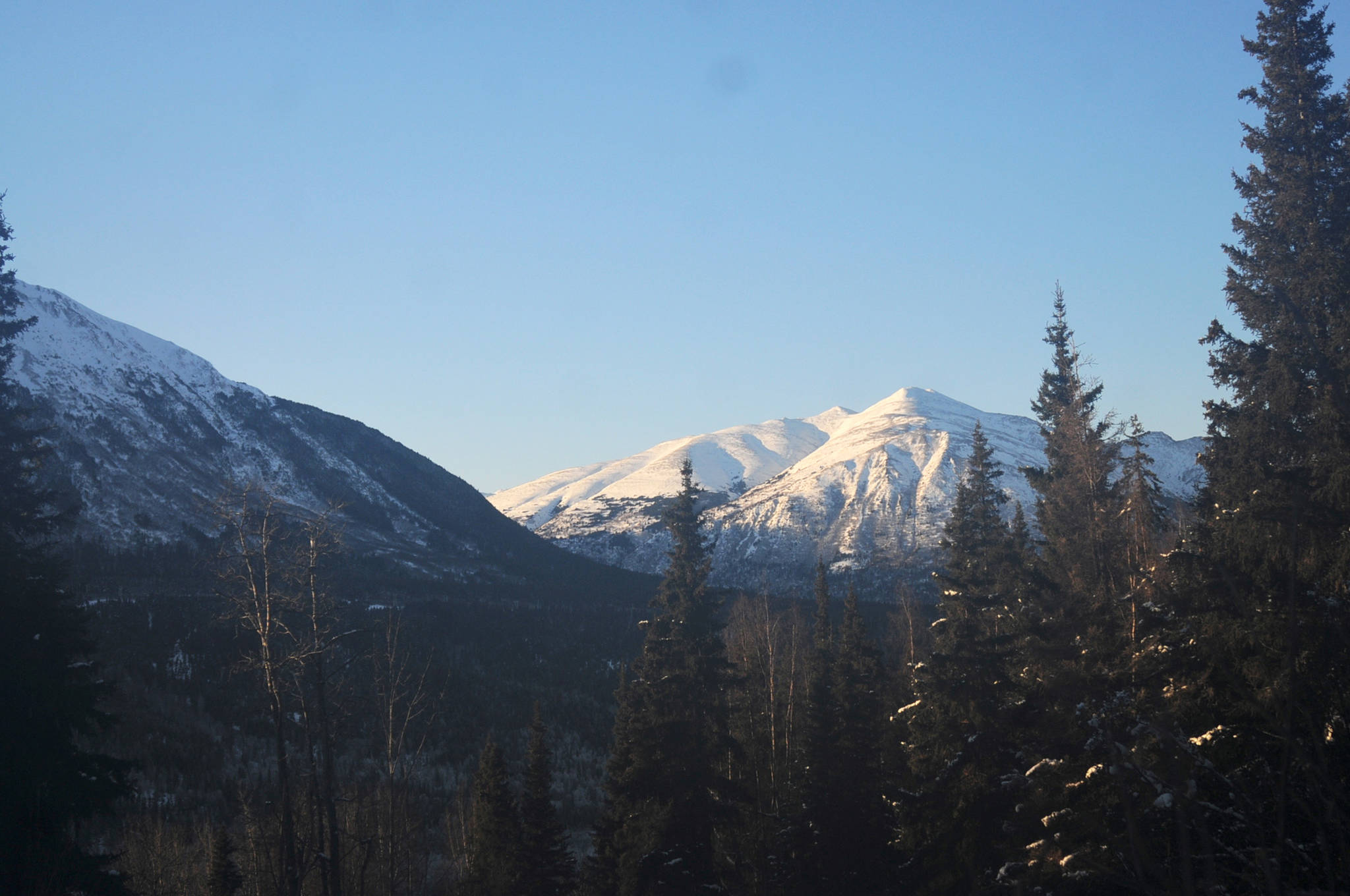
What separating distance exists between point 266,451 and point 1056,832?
534ft

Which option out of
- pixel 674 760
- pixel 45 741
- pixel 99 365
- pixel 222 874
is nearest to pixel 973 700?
pixel 674 760

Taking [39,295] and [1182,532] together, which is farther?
[39,295]

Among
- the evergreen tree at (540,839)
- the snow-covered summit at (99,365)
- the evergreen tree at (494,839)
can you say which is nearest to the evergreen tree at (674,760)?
the evergreen tree at (540,839)

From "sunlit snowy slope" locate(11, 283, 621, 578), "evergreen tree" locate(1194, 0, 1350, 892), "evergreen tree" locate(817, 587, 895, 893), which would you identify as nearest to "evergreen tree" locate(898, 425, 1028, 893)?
"evergreen tree" locate(817, 587, 895, 893)

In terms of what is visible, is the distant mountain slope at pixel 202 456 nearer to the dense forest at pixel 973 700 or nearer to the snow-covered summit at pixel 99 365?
the snow-covered summit at pixel 99 365

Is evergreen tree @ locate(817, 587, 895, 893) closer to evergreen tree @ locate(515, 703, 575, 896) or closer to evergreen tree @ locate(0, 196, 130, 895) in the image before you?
evergreen tree @ locate(515, 703, 575, 896)

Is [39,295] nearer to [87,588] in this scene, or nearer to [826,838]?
[87,588]

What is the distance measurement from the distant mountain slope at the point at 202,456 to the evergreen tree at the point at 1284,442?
104504 mm

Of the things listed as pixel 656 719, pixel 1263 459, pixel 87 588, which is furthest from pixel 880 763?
pixel 87 588

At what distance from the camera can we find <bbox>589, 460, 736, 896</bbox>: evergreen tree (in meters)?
25.6

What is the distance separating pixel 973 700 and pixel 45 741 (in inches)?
806

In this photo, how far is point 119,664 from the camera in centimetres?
6825

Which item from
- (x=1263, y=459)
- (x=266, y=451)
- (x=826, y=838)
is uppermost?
(x=266, y=451)

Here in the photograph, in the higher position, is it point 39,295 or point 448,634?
point 39,295
